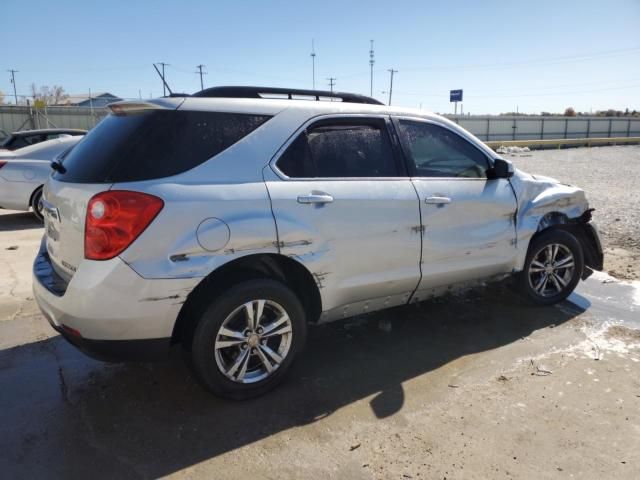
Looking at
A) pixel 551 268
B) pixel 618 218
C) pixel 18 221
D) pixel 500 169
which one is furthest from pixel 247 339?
pixel 618 218

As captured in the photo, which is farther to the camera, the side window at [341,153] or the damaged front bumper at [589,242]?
the damaged front bumper at [589,242]

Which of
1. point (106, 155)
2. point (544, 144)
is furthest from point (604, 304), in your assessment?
point (544, 144)

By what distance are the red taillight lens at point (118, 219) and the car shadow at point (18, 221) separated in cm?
680

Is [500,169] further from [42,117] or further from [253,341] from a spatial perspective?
[42,117]

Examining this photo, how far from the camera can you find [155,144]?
282 centimetres

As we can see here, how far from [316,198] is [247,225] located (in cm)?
50

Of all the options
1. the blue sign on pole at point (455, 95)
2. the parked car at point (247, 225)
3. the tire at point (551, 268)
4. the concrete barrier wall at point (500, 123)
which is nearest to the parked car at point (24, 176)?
the parked car at point (247, 225)

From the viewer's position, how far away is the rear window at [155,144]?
2.76m

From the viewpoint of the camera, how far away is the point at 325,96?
368cm

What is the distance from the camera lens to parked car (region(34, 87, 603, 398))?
8.79 ft

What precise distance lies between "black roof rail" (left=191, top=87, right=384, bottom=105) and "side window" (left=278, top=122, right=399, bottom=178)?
0.34 meters

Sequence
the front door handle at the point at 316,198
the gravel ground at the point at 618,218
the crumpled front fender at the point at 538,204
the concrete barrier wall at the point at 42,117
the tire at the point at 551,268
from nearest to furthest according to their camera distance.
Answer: the front door handle at the point at 316,198 < the crumpled front fender at the point at 538,204 < the tire at the point at 551,268 < the gravel ground at the point at 618,218 < the concrete barrier wall at the point at 42,117

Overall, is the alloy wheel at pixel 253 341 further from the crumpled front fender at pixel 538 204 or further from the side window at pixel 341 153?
the crumpled front fender at pixel 538 204

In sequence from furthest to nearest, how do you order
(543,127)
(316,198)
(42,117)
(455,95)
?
(455,95), (543,127), (42,117), (316,198)
